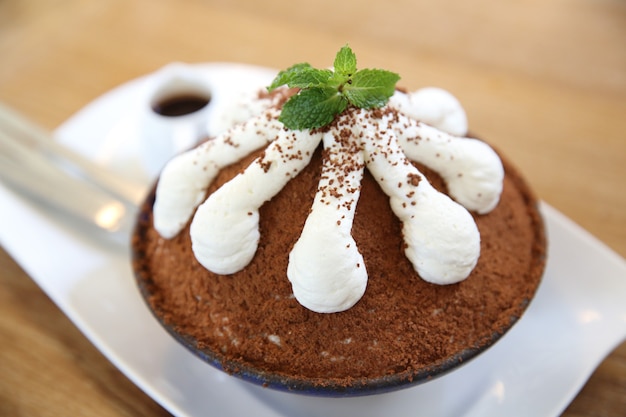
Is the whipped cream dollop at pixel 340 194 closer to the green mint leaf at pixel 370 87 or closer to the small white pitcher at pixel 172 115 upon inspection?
the green mint leaf at pixel 370 87

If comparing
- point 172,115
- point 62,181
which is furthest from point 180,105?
point 62,181

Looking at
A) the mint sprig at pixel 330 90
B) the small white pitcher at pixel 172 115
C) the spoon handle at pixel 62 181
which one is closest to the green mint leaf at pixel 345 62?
the mint sprig at pixel 330 90

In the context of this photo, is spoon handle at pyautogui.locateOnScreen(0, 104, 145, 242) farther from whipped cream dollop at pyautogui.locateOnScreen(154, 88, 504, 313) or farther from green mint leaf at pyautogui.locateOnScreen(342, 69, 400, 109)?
green mint leaf at pyautogui.locateOnScreen(342, 69, 400, 109)

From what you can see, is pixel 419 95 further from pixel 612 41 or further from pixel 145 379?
pixel 612 41

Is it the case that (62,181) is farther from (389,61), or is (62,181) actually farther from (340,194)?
(389,61)

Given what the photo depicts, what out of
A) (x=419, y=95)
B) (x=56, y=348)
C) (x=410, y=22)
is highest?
(x=410, y=22)

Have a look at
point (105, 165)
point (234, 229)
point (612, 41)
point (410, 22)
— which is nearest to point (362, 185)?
point (234, 229)
